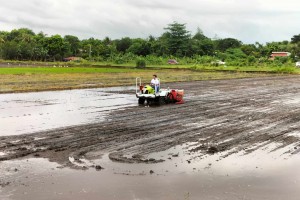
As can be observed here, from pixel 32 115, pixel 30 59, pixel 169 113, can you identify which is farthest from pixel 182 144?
pixel 30 59

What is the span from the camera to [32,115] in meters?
16.9

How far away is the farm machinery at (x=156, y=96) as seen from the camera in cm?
2028

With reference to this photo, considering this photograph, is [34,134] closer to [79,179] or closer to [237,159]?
[79,179]

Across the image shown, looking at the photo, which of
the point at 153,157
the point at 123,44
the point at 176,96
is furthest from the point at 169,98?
the point at 123,44

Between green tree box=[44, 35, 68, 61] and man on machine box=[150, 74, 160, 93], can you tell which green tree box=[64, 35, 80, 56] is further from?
man on machine box=[150, 74, 160, 93]

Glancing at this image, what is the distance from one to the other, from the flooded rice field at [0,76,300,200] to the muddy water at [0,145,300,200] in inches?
0.8

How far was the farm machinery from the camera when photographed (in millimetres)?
20281

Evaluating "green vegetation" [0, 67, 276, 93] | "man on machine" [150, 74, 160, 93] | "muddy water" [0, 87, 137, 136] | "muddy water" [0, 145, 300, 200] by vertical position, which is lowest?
"muddy water" [0, 145, 300, 200]

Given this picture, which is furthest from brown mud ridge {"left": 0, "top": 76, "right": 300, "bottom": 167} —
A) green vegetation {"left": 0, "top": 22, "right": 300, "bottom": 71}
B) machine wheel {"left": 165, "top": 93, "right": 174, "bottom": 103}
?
green vegetation {"left": 0, "top": 22, "right": 300, "bottom": 71}

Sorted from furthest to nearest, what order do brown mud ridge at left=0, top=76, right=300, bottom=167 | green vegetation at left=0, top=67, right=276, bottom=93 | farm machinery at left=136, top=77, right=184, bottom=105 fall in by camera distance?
green vegetation at left=0, top=67, right=276, bottom=93
farm machinery at left=136, top=77, right=184, bottom=105
brown mud ridge at left=0, top=76, right=300, bottom=167

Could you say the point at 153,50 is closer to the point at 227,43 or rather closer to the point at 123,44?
the point at 123,44

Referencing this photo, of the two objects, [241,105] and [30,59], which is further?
[30,59]

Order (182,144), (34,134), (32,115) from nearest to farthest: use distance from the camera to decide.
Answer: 1. (182,144)
2. (34,134)
3. (32,115)

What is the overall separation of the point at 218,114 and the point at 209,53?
84.5 metres
